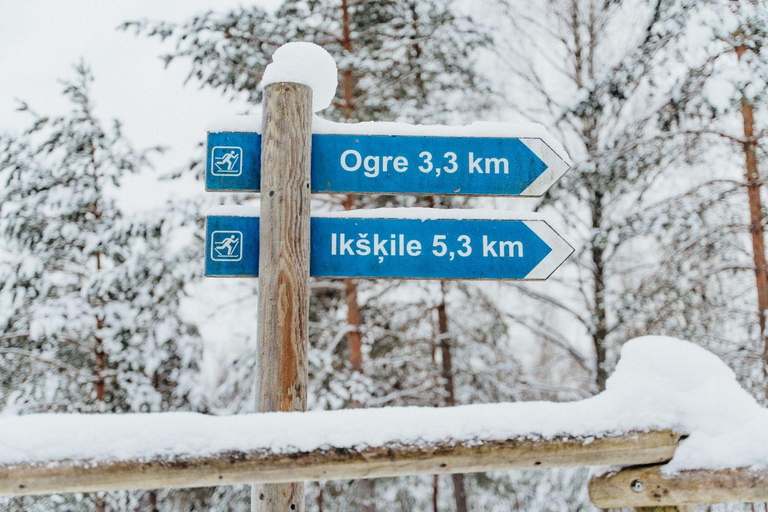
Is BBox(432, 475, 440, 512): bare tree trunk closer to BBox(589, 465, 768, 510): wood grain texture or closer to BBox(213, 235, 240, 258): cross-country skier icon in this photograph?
BBox(589, 465, 768, 510): wood grain texture

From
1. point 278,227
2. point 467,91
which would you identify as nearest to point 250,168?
point 278,227

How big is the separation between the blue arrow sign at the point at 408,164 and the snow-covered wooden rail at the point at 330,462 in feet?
3.34

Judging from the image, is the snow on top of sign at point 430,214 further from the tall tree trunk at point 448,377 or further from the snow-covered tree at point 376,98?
the tall tree trunk at point 448,377

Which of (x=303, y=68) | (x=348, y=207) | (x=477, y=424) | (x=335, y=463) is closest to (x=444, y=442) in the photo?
(x=477, y=424)

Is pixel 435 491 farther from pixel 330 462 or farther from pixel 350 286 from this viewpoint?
pixel 330 462

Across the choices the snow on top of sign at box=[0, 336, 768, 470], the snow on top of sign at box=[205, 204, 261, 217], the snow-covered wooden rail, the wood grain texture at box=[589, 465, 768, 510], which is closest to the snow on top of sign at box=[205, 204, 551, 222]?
the snow on top of sign at box=[205, 204, 261, 217]

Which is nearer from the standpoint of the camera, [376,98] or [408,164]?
[408,164]

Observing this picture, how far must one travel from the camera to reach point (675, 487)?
170 centimetres

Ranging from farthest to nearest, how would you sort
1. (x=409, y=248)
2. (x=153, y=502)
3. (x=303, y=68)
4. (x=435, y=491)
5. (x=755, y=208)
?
(x=435, y=491), (x=153, y=502), (x=755, y=208), (x=409, y=248), (x=303, y=68)

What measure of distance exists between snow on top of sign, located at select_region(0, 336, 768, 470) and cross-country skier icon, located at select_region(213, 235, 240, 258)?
0.69m

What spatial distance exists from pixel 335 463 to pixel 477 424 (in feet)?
1.38

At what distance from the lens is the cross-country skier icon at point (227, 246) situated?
2.12 metres

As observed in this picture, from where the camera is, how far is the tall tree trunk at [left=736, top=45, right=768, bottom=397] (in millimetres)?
6129

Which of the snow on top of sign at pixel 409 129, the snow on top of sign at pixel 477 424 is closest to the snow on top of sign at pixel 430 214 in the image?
the snow on top of sign at pixel 409 129
